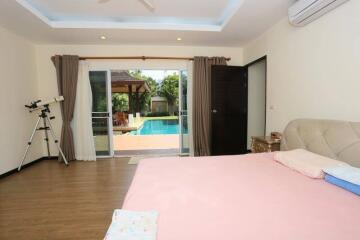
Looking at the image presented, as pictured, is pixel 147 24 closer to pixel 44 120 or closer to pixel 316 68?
pixel 316 68

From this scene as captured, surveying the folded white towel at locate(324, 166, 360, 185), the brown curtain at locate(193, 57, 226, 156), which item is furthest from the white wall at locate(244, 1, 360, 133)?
the brown curtain at locate(193, 57, 226, 156)

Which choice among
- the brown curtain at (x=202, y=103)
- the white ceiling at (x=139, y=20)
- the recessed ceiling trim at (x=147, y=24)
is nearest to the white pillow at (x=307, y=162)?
the white ceiling at (x=139, y=20)

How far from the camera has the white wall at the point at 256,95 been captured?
15.7 feet

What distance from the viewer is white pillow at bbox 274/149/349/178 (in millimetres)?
1619

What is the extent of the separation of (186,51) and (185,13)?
4.22 feet

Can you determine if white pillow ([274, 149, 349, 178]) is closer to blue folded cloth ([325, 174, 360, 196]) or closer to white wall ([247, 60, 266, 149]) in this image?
blue folded cloth ([325, 174, 360, 196])

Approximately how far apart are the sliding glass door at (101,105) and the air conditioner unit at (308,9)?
3663mm

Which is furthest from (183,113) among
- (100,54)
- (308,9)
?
(308,9)

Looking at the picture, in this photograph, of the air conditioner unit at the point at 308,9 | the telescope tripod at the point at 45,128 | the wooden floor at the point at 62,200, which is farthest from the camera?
the telescope tripod at the point at 45,128

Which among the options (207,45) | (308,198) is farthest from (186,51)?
(308,198)

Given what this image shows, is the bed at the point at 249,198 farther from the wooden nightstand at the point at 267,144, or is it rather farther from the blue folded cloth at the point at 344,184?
the wooden nightstand at the point at 267,144

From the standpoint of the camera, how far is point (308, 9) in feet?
7.82

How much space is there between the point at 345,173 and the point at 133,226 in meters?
1.45

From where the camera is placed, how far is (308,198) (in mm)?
1268
